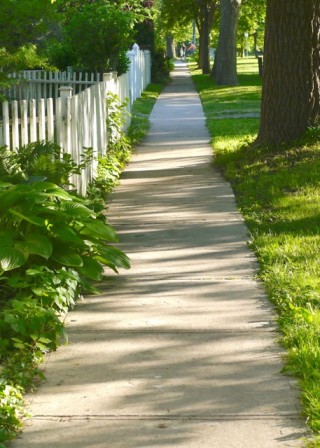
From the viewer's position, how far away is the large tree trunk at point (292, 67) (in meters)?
13.2

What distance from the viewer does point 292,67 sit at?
13281 mm

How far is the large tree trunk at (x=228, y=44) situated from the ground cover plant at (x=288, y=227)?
62.6 feet

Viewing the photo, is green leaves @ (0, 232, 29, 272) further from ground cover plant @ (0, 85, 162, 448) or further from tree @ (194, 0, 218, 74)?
tree @ (194, 0, 218, 74)

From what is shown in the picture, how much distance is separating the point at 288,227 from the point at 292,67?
5.12m

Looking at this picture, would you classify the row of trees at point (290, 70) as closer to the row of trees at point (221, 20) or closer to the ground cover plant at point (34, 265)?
the ground cover plant at point (34, 265)

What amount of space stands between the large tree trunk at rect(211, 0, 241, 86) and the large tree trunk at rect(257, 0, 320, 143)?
23.4 meters

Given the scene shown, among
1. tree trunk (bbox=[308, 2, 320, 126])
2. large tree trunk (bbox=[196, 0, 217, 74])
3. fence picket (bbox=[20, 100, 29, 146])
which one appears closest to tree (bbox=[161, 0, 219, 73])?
large tree trunk (bbox=[196, 0, 217, 74])

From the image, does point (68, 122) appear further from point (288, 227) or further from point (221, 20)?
point (221, 20)

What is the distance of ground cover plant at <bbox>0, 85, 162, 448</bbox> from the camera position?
204 inches

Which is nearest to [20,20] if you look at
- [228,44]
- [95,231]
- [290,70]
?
[290,70]

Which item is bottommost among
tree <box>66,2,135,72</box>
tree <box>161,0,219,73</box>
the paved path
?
the paved path

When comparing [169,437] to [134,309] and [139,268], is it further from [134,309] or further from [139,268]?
[139,268]

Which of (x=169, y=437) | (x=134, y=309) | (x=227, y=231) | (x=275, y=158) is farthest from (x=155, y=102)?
(x=169, y=437)

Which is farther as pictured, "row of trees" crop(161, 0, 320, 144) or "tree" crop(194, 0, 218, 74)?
"tree" crop(194, 0, 218, 74)
